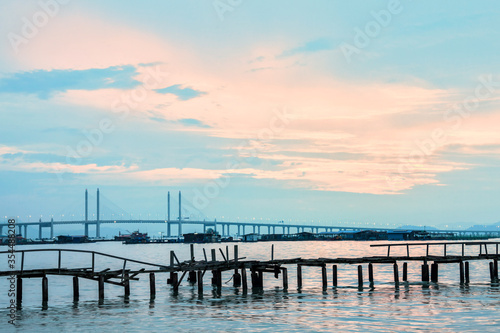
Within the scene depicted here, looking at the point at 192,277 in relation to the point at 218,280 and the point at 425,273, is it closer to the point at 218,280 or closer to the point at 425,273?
the point at 218,280

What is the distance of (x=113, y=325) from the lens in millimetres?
33562

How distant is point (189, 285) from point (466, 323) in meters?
30.7

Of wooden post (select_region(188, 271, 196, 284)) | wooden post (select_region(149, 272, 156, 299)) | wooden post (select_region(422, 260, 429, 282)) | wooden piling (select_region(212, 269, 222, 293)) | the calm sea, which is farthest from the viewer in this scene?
wooden post (select_region(188, 271, 196, 284))

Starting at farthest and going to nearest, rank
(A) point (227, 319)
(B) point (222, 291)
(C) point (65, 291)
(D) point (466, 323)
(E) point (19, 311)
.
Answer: (C) point (65, 291) < (B) point (222, 291) < (E) point (19, 311) < (A) point (227, 319) < (D) point (466, 323)

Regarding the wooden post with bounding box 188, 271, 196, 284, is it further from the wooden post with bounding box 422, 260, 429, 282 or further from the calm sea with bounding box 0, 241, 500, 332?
the wooden post with bounding box 422, 260, 429, 282

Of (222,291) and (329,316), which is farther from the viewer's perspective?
(222,291)

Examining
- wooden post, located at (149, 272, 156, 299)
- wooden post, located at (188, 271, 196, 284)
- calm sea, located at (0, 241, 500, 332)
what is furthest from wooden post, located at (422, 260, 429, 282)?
wooden post, located at (149, 272, 156, 299)

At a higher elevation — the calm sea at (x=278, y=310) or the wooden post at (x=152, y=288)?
the wooden post at (x=152, y=288)

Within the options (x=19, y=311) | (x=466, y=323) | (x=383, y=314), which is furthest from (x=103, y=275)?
(x=466, y=323)

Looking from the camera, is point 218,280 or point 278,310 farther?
point 218,280

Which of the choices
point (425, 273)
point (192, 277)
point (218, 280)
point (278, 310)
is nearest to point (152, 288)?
point (218, 280)

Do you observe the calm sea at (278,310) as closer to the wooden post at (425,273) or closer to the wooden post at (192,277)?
the wooden post at (425,273)

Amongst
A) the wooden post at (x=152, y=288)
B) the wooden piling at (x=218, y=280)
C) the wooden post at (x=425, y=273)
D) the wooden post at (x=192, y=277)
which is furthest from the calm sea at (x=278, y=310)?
the wooden post at (x=192, y=277)

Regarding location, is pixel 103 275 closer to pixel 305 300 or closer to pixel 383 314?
pixel 305 300
